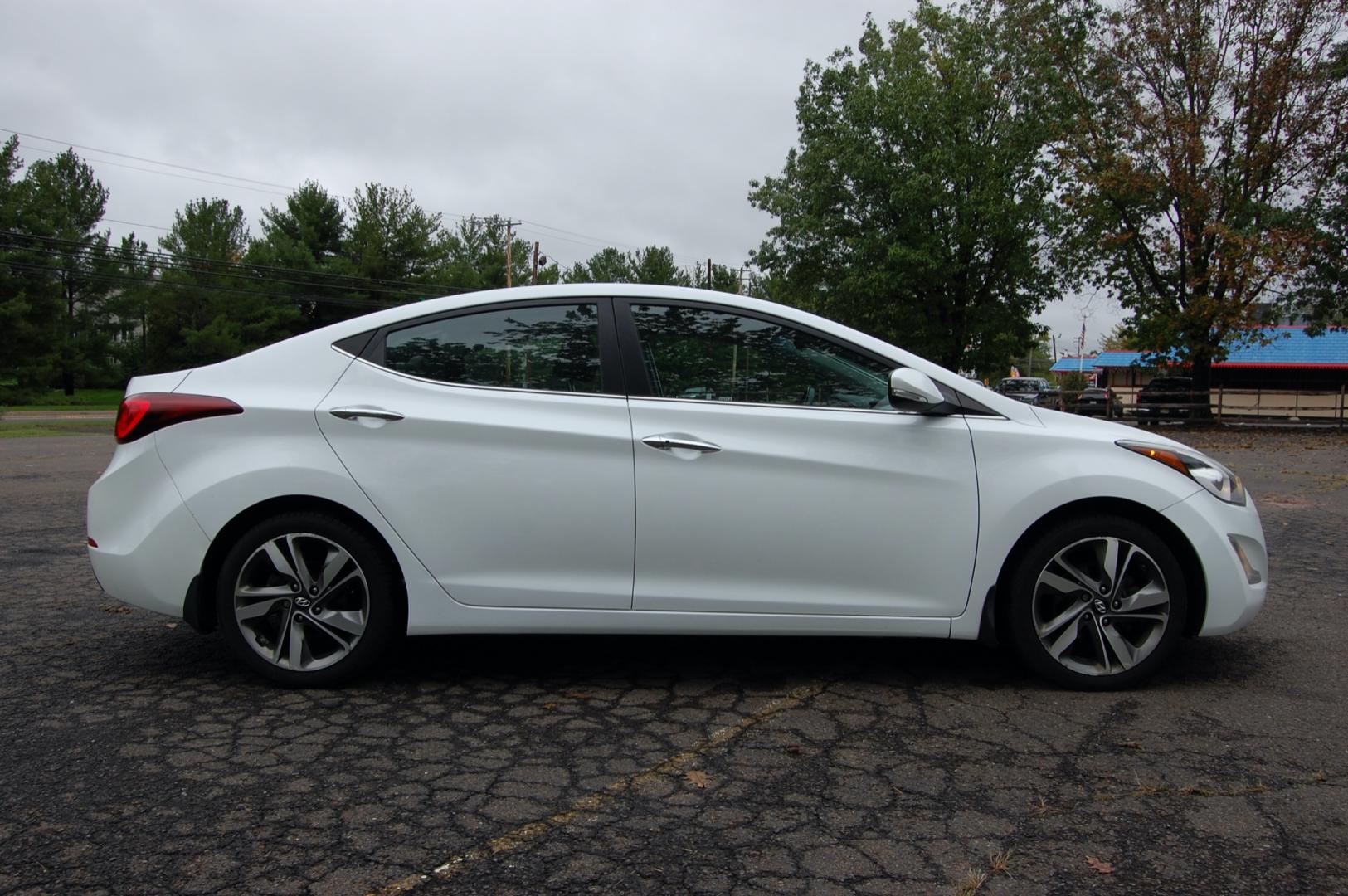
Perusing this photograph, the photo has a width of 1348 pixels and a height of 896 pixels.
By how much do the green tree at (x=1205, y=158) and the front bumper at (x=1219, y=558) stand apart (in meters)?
27.3

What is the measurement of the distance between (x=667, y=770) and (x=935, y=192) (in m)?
32.0

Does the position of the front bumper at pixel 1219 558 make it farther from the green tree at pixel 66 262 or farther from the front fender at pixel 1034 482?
the green tree at pixel 66 262

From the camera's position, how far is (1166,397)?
107 feet

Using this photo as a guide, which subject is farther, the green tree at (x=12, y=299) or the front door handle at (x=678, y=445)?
the green tree at (x=12, y=299)

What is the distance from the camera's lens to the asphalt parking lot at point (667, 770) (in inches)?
98.9

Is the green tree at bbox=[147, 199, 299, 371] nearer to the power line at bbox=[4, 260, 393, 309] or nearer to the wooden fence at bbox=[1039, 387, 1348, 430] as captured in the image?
the power line at bbox=[4, 260, 393, 309]

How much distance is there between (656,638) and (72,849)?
2695mm

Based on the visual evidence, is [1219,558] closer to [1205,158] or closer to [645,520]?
[645,520]

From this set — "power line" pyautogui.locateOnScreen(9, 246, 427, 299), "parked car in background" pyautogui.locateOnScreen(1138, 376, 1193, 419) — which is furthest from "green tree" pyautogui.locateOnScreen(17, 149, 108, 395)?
"parked car in background" pyautogui.locateOnScreen(1138, 376, 1193, 419)

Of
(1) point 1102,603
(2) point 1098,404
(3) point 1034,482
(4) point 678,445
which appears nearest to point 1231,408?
(2) point 1098,404

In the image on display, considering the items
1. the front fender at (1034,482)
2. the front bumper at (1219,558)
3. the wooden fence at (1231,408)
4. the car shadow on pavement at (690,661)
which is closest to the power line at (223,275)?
the wooden fence at (1231,408)

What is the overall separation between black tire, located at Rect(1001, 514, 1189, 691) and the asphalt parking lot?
0.14 m

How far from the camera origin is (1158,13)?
1155 inches

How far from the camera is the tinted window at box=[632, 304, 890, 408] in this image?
3.94 meters
